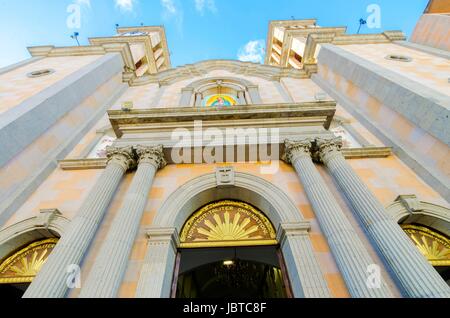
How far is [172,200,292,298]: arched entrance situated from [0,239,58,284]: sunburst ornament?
375 centimetres

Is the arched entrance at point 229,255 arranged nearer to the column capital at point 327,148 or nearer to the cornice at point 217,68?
the column capital at point 327,148

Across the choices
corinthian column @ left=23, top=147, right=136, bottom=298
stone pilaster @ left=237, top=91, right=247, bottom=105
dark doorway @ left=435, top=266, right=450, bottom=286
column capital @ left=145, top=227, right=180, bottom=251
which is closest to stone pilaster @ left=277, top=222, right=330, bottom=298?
column capital @ left=145, top=227, right=180, bottom=251

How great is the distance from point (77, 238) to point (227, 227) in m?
3.92

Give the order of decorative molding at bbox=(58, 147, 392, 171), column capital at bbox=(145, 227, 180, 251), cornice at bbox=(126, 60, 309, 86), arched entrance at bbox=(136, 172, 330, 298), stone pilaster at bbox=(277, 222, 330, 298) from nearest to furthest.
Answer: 1. stone pilaster at bbox=(277, 222, 330, 298)
2. arched entrance at bbox=(136, 172, 330, 298)
3. column capital at bbox=(145, 227, 180, 251)
4. decorative molding at bbox=(58, 147, 392, 171)
5. cornice at bbox=(126, 60, 309, 86)

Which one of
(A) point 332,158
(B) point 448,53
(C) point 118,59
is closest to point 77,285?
(A) point 332,158

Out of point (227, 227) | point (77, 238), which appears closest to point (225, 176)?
point (227, 227)

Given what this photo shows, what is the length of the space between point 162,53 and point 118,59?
15.0 metres

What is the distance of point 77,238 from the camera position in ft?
18.2

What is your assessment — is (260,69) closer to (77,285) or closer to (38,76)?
(38,76)

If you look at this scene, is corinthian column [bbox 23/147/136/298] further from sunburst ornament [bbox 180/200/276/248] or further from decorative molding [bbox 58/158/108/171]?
sunburst ornament [bbox 180/200/276/248]

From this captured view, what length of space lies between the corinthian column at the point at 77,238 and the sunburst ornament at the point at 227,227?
7.97ft

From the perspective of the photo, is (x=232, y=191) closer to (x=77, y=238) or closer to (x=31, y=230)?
(x=77, y=238)

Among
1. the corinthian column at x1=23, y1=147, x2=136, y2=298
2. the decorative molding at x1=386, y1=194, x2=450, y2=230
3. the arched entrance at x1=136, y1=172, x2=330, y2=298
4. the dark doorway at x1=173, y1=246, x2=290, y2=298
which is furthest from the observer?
the dark doorway at x1=173, y1=246, x2=290, y2=298

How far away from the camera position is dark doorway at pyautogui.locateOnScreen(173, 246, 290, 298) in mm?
8844
